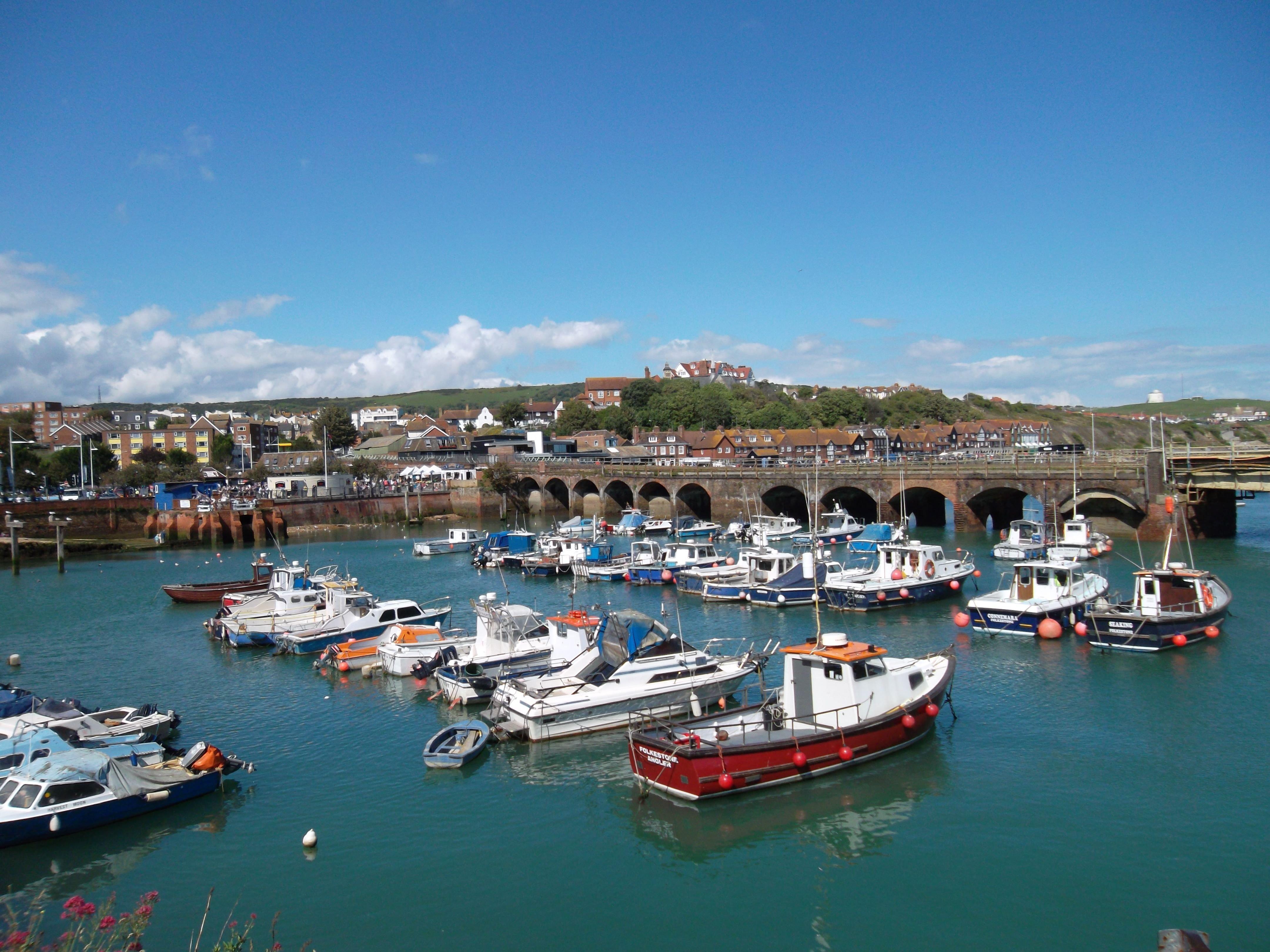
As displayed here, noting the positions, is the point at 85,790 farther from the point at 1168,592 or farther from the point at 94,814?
the point at 1168,592

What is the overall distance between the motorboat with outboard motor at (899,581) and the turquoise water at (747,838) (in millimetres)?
9369

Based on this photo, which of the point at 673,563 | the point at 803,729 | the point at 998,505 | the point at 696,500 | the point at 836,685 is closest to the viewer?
the point at 803,729

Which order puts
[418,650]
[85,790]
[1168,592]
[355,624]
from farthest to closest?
[355,624]
[1168,592]
[418,650]
[85,790]

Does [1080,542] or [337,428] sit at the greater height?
[337,428]

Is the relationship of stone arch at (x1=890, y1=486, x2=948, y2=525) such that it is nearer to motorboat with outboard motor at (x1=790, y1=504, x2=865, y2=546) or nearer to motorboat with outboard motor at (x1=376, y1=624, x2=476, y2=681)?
motorboat with outboard motor at (x1=790, y1=504, x2=865, y2=546)

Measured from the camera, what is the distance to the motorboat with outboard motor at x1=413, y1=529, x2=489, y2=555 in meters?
65.7

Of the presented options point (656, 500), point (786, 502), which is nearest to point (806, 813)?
point (786, 502)

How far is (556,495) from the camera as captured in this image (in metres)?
98.9

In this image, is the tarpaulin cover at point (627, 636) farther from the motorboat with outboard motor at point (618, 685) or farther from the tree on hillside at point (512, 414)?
the tree on hillside at point (512, 414)

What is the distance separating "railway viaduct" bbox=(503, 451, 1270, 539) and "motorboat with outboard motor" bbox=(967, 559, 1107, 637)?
21.2 m

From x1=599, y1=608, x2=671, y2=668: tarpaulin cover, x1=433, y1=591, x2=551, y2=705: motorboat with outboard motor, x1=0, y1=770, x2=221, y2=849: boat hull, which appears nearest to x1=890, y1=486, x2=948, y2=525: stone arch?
x1=433, y1=591, x2=551, y2=705: motorboat with outboard motor

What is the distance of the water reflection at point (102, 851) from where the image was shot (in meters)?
15.3

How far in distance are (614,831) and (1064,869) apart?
324 inches

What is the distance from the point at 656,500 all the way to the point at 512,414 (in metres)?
90.8
